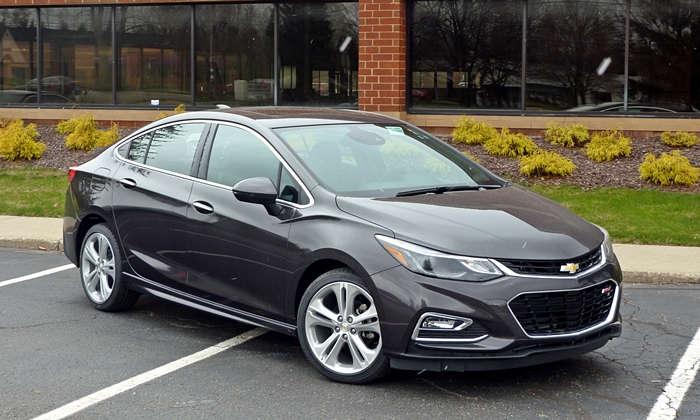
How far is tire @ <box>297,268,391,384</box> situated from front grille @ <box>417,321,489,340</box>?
0.94 feet

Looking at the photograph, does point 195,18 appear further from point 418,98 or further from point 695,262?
point 695,262

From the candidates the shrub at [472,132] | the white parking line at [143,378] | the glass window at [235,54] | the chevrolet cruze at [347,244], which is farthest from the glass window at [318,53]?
the white parking line at [143,378]

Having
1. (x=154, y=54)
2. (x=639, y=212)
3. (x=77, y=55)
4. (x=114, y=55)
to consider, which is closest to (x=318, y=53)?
(x=154, y=54)

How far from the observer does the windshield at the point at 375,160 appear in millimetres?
5996

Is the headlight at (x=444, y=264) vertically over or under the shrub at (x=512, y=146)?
under

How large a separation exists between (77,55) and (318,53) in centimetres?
542

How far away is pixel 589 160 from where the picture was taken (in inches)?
559

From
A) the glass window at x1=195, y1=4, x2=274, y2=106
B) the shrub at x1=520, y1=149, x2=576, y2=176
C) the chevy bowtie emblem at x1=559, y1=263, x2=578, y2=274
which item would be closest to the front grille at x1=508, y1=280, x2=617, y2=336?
the chevy bowtie emblem at x1=559, y1=263, x2=578, y2=274

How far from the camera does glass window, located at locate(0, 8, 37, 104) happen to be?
19.6 meters

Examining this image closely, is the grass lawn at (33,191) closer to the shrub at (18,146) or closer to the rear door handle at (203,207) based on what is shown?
the shrub at (18,146)

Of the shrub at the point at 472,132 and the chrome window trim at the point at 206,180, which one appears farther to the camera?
the shrub at the point at 472,132

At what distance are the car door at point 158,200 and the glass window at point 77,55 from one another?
487 inches

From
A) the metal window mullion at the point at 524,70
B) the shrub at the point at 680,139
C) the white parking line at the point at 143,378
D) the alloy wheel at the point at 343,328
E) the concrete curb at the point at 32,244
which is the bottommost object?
the white parking line at the point at 143,378

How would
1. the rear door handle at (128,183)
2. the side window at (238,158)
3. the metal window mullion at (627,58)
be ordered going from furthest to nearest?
1. the metal window mullion at (627,58)
2. the rear door handle at (128,183)
3. the side window at (238,158)
